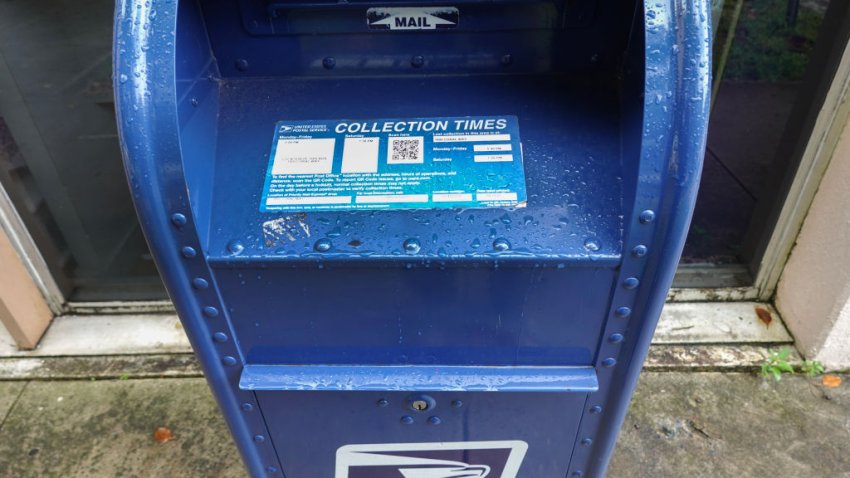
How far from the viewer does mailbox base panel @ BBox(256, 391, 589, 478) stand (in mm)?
1274

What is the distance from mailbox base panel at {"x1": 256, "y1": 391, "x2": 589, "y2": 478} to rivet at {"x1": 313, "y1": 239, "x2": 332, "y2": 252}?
0.40m

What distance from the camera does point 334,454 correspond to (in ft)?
4.72

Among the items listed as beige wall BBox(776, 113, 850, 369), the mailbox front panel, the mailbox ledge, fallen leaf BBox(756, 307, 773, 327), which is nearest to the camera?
the mailbox front panel

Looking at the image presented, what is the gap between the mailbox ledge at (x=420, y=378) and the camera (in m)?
1.16

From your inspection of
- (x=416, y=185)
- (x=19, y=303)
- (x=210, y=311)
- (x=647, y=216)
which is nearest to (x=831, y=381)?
(x=647, y=216)

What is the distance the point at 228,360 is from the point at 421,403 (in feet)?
1.33

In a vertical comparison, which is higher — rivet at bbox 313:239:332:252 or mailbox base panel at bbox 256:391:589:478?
rivet at bbox 313:239:332:252

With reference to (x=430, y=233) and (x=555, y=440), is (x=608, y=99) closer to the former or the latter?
(x=430, y=233)

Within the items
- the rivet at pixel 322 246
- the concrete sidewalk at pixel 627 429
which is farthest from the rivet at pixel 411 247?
the concrete sidewalk at pixel 627 429

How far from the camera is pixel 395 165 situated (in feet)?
3.52

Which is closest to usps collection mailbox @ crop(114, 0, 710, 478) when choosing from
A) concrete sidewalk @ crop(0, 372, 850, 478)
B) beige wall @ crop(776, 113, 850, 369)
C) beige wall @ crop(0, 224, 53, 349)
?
concrete sidewalk @ crop(0, 372, 850, 478)

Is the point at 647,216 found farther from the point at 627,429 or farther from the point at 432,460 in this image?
the point at 627,429

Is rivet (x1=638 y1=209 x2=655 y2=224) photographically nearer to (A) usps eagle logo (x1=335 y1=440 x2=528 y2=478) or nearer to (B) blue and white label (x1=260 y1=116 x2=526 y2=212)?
(B) blue and white label (x1=260 y1=116 x2=526 y2=212)

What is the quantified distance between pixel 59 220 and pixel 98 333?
51cm
